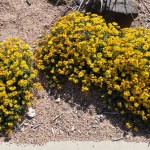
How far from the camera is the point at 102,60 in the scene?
5.17m

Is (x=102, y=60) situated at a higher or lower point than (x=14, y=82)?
higher

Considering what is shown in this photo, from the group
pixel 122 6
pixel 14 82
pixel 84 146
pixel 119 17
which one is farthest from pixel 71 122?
pixel 122 6

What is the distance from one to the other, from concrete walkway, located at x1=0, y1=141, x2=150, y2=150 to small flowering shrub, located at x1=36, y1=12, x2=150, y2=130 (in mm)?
259

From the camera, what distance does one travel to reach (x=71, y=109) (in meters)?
5.19

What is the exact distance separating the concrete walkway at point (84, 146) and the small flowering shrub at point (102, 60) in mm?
259

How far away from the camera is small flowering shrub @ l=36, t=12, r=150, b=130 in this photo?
A: 5.06m

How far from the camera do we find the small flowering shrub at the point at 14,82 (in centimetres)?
490

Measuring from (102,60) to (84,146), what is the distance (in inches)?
40.8

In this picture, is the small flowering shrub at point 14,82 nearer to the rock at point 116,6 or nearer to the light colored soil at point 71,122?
the light colored soil at point 71,122

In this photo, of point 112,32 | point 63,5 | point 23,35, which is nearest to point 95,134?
point 112,32

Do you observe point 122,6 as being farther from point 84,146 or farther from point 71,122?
point 84,146

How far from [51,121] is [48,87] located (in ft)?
1.61

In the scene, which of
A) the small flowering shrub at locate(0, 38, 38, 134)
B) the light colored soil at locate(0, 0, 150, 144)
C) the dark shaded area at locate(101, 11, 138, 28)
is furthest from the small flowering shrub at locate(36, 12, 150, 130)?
the dark shaded area at locate(101, 11, 138, 28)

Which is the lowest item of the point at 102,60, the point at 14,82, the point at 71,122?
the point at 71,122
